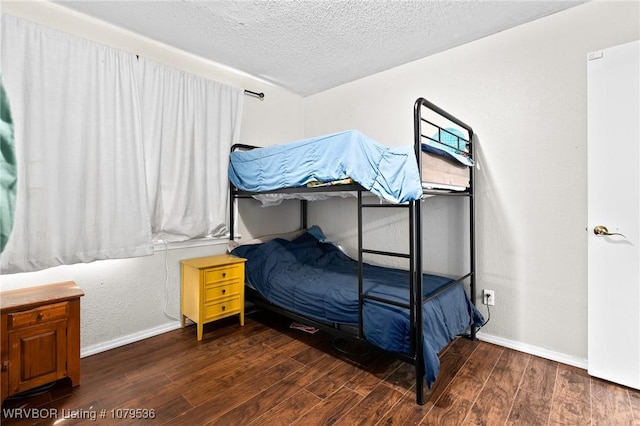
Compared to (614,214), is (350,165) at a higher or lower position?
higher

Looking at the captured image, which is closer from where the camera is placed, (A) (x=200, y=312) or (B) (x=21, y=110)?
(B) (x=21, y=110)

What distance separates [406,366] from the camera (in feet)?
6.95

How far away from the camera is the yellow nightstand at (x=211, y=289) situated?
252cm

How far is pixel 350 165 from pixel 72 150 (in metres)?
1.91

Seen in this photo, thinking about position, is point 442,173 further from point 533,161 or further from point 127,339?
point 127,339

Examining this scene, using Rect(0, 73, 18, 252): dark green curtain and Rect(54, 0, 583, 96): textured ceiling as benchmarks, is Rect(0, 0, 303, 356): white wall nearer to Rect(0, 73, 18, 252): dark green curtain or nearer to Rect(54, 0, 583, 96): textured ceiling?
Rect(54, 0, 583, 96): textured ceiling

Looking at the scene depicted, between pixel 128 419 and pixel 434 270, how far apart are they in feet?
7.97

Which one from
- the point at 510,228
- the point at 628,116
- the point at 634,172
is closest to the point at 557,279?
the point at 510,228

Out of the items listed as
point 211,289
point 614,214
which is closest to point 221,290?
point 211,289

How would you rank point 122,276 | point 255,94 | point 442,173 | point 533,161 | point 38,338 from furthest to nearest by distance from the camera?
point 255,94
point 122,276
point 533,161
point 442,173
point 38,338

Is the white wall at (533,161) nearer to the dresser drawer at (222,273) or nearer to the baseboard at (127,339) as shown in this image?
the dresser drawer at (222,273)

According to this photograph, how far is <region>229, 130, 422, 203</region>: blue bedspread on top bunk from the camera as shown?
179 centimetres

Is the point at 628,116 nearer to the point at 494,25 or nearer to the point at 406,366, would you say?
the point at 494,25

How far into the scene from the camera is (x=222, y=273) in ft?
8.70
